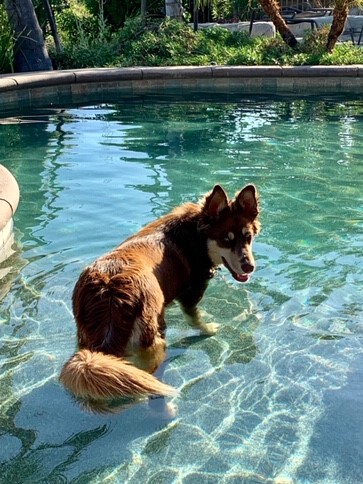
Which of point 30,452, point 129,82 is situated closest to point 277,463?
point 30,452

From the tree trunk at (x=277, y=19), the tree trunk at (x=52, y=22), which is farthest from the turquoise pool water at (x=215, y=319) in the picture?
the tree trunk at (x=52, y=22)

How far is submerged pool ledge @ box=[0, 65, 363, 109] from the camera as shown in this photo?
1605 cm

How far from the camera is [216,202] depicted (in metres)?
4.92

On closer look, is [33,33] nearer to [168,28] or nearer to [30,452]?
[168,28]

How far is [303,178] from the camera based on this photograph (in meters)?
9.31

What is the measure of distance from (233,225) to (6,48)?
13.7 meters

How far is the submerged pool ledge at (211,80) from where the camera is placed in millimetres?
16047

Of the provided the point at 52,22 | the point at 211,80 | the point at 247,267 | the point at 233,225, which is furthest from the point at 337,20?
the point at 247,267

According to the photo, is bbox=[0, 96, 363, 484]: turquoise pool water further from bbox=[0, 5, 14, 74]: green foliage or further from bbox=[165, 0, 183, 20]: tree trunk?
bbox=[165, 0, 183, 20]: tree trunk

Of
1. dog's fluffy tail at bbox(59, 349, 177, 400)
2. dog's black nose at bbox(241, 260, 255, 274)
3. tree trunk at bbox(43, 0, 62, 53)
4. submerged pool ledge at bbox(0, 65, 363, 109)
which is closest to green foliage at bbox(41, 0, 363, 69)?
tree trunk at bbox(43, 0, 62, 53)

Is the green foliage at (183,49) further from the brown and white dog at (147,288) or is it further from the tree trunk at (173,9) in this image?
the brown and white dog at (147,288)

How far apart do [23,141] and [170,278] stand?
7.52 m

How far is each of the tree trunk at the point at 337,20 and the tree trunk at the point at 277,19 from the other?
0.99m

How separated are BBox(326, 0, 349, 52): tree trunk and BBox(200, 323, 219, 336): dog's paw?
1409 cm
